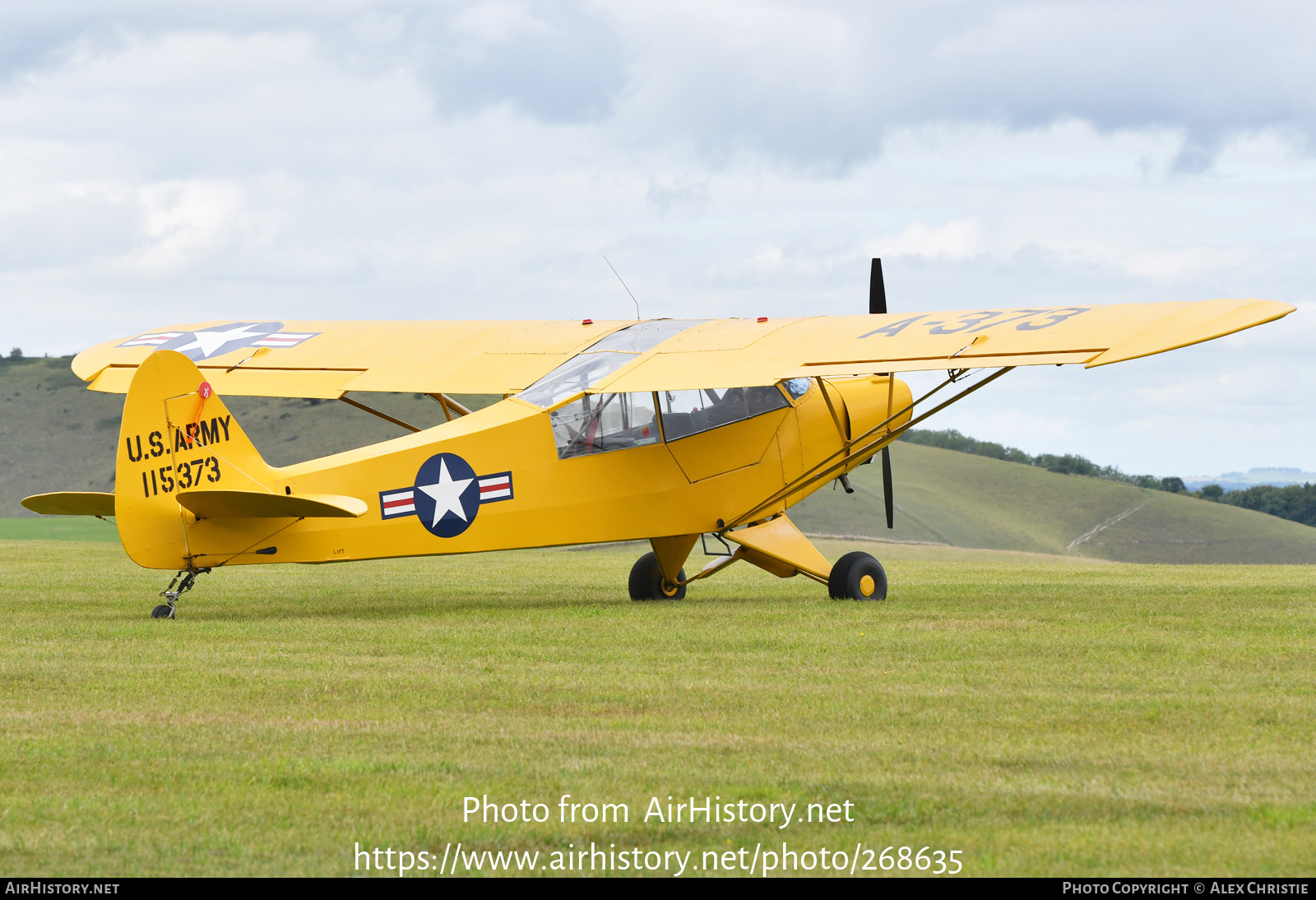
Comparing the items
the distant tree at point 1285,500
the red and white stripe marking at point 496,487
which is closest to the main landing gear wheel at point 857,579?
the red and white stripe marking at point 496,487

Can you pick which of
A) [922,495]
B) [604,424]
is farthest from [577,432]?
[922,495]

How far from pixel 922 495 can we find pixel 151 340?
3984cm

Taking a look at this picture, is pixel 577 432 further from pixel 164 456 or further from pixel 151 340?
pixel 151 340

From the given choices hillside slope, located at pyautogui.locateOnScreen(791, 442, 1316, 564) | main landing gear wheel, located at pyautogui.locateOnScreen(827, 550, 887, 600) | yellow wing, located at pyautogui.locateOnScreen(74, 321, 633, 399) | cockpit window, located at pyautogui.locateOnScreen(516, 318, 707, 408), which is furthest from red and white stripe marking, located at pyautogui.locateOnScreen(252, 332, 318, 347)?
hillside slope, located at pyautogui.locateOnScreen(791, 442, 1316, 564)

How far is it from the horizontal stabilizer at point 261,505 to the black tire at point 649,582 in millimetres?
3556

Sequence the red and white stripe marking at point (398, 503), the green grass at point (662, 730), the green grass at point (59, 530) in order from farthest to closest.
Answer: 1. the green grass at point (59, 530)
2. the red and white stripe marking at point (398, 503)
3. the green grass at point (662, 730)

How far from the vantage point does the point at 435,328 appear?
1495 cm

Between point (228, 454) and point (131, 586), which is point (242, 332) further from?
point (228, 454)

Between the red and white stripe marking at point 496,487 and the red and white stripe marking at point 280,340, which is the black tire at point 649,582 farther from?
the red and white stripe marking at point 280,340

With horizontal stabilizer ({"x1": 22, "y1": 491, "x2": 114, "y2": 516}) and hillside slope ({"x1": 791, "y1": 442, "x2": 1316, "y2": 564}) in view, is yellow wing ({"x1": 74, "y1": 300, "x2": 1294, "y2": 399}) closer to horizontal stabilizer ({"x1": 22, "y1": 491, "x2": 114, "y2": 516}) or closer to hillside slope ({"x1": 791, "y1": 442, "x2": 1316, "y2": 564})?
horizontal stabilizer ({"x1": 22, "y1": 491, "x2": 114, "y2": 516})

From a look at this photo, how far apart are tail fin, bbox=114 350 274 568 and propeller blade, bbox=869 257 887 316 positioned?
24.1 feet

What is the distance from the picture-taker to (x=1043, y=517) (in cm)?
5188

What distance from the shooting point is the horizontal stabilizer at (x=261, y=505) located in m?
9.93
